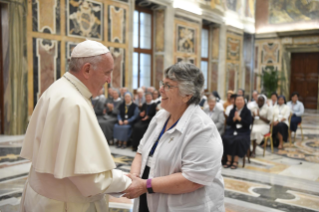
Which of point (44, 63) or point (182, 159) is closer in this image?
point (182, 159)

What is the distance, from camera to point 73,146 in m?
1.48

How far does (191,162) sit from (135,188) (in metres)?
0.39

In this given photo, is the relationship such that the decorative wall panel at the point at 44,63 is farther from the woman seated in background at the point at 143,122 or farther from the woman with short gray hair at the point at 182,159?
the woman with short gray hair at the point at 182,159

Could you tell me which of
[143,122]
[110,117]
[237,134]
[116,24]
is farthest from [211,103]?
[116,24]

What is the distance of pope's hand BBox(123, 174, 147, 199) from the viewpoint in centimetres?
188

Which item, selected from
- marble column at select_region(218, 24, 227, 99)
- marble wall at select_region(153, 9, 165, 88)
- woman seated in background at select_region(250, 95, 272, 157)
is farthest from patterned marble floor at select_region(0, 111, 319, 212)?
marble column at select_region(218, 24, 227, 99)

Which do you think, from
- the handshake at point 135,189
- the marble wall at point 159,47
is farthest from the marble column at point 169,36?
the handshake at point 135,189

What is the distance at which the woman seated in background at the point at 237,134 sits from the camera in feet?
18.1

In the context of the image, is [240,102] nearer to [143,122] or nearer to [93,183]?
[143,122]

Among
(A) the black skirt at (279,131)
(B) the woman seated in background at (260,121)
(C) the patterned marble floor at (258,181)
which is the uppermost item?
(B) the woman seated in background at (260,121)

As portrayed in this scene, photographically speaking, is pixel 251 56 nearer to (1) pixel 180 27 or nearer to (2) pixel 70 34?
(1) pixel 180 27

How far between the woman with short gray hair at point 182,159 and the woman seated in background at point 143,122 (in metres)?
4.77

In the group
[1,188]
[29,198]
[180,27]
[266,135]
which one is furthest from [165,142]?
[180,27]

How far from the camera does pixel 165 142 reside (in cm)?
202
